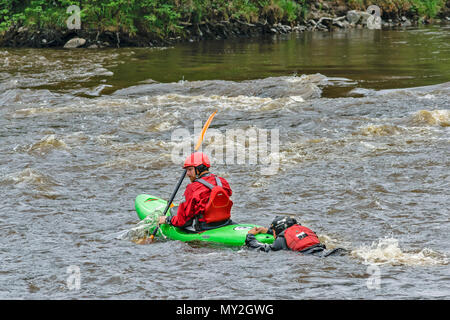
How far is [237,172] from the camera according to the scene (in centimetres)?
923

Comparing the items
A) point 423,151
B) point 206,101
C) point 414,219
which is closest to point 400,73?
point 206,101

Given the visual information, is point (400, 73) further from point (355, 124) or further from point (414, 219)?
point (414, 219)

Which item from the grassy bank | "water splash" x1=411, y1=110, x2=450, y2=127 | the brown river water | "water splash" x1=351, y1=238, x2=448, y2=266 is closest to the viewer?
the brown river water

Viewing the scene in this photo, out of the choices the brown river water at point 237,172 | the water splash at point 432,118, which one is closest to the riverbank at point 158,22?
the brown river water at point 237,172

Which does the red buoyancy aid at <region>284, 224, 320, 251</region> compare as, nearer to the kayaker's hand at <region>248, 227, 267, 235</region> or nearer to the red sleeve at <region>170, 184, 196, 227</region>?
the kayaker's hand at <region>248, 227, 267, 235</region>

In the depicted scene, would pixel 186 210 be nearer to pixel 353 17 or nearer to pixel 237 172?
pixel 237 172

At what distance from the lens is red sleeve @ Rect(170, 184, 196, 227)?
20.9ft

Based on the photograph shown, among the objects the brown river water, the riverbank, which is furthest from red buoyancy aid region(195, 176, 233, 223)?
the riverbank

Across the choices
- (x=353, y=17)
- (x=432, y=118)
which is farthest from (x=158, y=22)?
(x=432, y=118)

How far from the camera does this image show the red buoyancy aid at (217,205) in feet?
20.6

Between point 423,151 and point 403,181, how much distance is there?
1.44 meters

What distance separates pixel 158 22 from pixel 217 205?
21.8 metres

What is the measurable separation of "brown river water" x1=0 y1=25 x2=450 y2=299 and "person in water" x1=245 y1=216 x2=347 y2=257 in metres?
0.09
